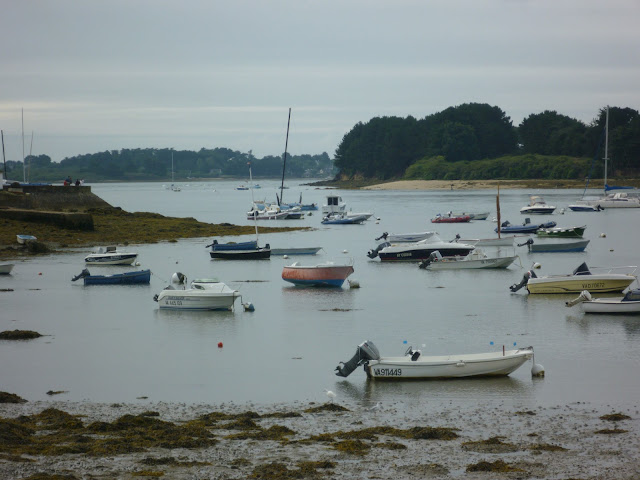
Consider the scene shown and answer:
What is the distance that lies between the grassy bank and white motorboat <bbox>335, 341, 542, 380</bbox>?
36.6 metres

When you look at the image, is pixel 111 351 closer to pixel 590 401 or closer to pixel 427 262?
pixel 590 401

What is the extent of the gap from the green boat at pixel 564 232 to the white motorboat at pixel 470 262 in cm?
1924

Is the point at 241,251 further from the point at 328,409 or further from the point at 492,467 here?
the point at 492,467

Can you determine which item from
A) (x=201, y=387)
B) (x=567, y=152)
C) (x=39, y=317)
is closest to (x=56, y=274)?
(x=39, y=317)

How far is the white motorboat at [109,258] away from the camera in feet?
159

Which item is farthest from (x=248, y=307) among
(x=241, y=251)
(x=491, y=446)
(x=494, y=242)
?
(x=494, y=242)

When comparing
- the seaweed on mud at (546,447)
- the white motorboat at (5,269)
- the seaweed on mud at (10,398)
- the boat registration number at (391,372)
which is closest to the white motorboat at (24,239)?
the white motorboat at (5,269)

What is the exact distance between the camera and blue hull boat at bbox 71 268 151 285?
4200cm

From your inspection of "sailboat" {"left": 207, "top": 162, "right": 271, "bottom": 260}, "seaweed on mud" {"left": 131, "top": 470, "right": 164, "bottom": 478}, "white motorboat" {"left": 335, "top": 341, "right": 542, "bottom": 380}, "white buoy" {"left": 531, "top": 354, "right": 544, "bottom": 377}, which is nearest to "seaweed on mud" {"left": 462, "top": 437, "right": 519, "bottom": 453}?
"white motorboat" {"left": 335, "top": 341, "right": 542, "bottom": 380}

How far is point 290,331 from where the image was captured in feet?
98.0

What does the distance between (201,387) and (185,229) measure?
52573mm

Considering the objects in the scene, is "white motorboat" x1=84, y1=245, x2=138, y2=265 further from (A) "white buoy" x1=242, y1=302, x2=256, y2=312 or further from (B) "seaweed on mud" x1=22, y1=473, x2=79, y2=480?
(B) "seaweed on mud" x1=22, y1=473, x2=79, y2=480

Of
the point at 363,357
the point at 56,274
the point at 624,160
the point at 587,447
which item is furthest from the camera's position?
the point at 624,160

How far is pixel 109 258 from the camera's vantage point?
160 ft
